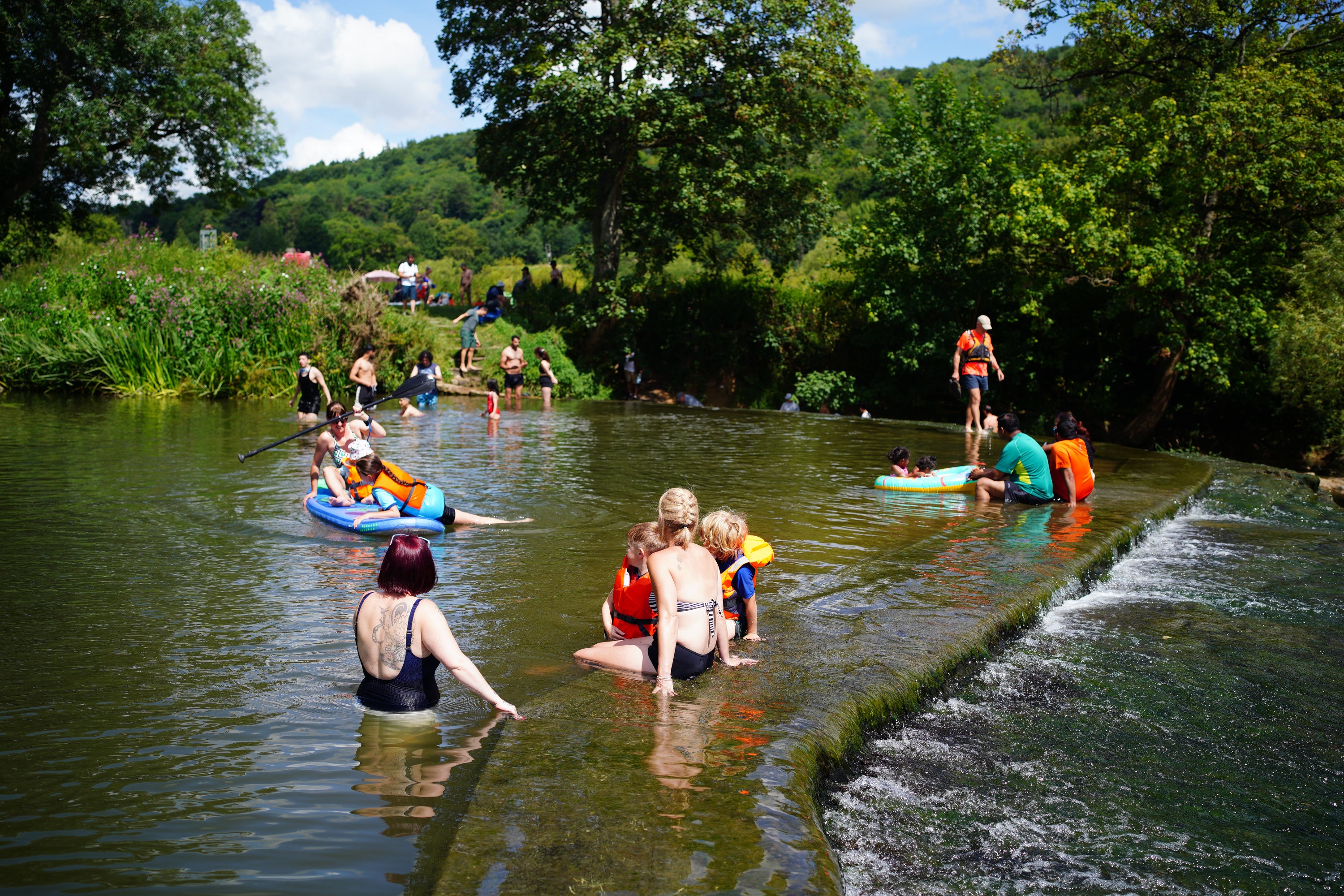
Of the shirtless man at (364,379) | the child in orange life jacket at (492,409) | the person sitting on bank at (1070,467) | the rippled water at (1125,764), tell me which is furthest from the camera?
the child in orange life jacket at (492,409)

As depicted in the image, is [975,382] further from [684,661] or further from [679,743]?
[679,743]

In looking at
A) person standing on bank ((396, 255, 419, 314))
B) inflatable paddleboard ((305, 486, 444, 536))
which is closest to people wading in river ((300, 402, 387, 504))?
inflatable paddleboard ((305, 486, 444, 536))

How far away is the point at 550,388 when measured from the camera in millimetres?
24766

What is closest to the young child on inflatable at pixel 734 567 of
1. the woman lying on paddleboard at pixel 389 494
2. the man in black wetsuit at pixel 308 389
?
the woman lying on paddleboard at pixel 389 494

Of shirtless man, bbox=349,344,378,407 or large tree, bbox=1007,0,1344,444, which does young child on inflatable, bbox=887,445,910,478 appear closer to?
shirtless man, bbox=349,344,378,407

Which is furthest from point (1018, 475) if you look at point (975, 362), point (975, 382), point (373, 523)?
point (373, 523)

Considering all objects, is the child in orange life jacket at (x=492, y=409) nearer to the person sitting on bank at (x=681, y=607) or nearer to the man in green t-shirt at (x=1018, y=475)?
the man in green t-shirt at (x=1018, y=475)

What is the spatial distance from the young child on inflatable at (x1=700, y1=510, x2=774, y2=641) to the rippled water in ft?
3.74

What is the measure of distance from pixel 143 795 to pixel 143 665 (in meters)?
1.77

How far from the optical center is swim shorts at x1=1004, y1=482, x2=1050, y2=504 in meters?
11.2

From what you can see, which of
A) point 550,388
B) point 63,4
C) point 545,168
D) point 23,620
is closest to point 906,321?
point 550,388

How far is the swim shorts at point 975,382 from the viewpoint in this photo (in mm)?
17547

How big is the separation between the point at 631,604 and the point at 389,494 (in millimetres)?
4523

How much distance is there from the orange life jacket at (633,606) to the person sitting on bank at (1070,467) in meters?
6.81
